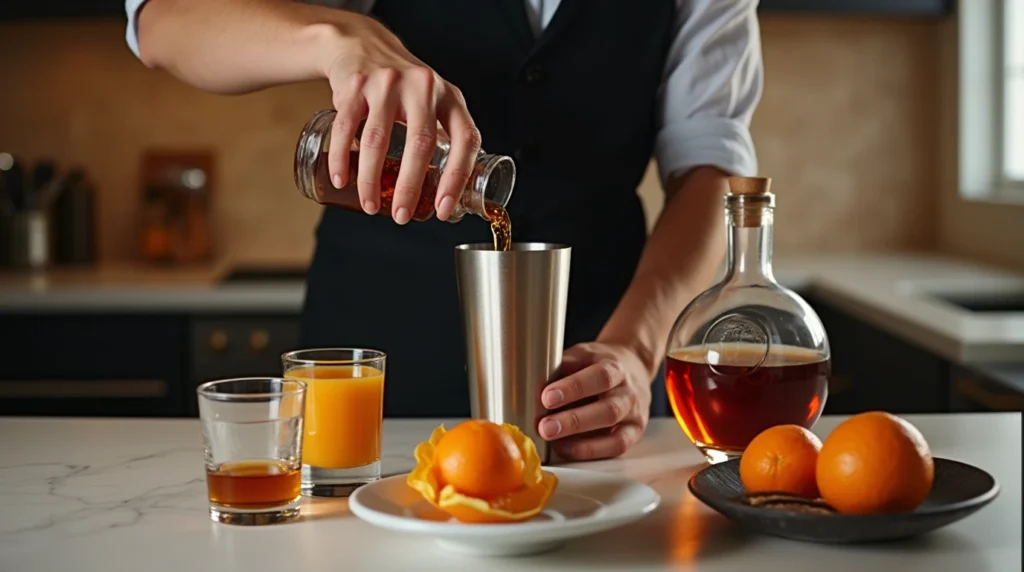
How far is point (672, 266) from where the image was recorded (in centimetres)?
141

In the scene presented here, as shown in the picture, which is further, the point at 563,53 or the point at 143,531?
the point at 563,53

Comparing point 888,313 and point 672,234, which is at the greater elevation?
point 672,234

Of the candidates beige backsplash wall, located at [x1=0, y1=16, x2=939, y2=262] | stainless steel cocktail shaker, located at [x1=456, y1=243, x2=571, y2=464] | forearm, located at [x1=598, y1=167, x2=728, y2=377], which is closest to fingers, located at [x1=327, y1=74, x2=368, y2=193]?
stainless steel cocktail shaker, located at [x1=456, y1=243, x2=571, y2=464]

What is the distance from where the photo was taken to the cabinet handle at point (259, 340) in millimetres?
2598

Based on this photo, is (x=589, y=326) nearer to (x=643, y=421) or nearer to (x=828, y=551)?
(x=643, y=421)

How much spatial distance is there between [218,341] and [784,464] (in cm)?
191

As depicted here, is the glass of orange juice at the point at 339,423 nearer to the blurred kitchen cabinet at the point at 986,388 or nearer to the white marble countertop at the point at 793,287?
the blurred kitchen cabinet at the point at 986,388

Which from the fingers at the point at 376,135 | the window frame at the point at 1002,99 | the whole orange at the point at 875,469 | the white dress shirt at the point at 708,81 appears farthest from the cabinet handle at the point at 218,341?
the whole orange at the point at 875,469

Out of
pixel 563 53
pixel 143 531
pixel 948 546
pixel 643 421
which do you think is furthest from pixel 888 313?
pixel 143 531

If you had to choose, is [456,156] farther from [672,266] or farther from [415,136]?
[672,266]

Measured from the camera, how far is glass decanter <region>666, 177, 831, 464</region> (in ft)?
3.30

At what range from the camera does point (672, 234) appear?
145cm

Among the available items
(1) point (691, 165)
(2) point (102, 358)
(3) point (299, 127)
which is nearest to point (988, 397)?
(1) point (691, 165)

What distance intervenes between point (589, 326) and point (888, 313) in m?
0.85
